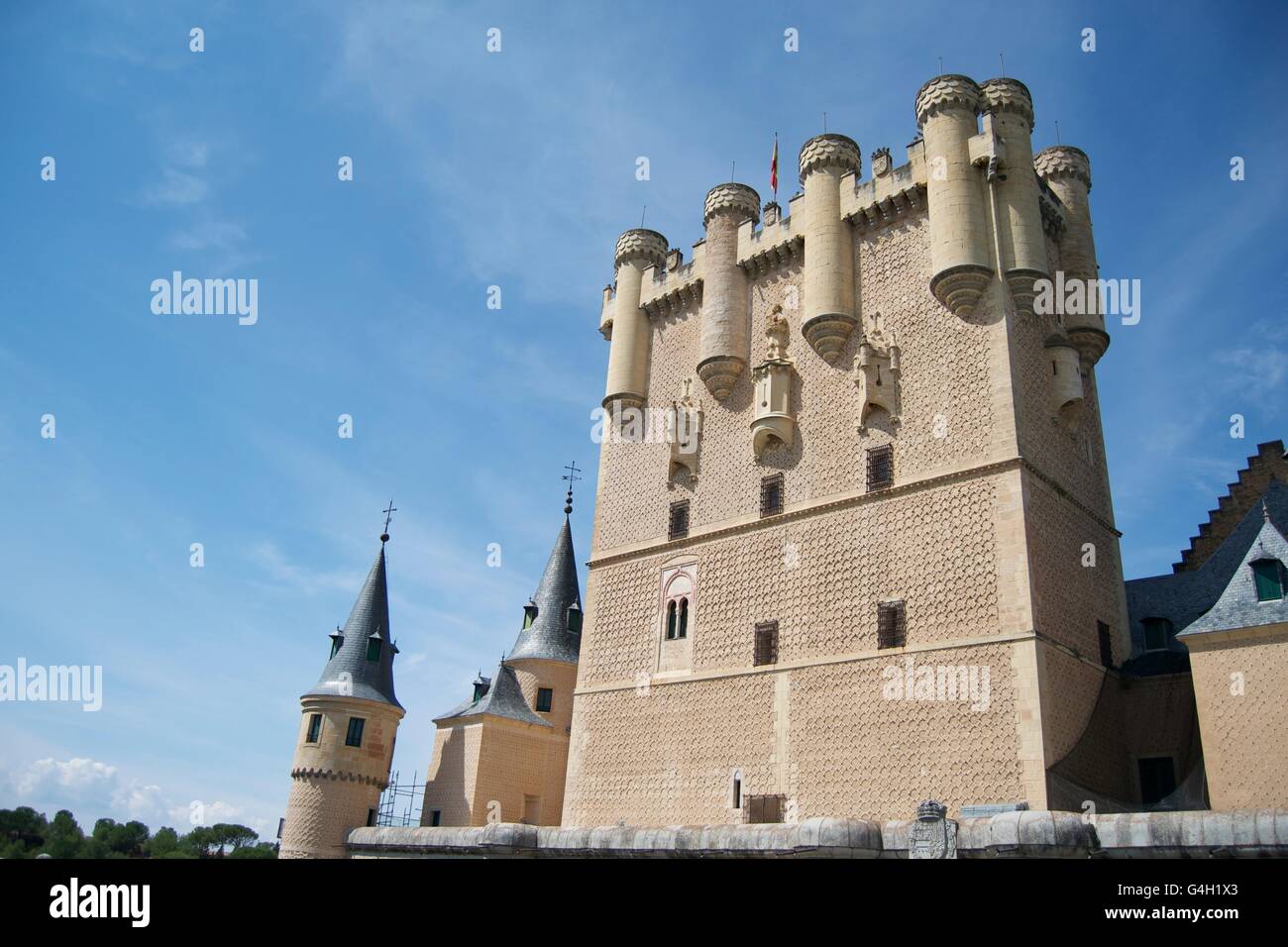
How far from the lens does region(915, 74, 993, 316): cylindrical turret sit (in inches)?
787

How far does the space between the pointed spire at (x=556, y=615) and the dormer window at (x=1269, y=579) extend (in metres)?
19.9

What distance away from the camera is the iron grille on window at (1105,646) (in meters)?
19.3

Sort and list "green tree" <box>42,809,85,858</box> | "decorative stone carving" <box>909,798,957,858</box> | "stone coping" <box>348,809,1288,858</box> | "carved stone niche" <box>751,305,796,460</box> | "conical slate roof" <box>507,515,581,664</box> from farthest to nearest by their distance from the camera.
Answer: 1. "green tree" <box>42,809,85,858</box>
2. "conical slate roof" <box>507,515,581,664</box>
3. "carved stone niche" <box>751,305,796,460</box>
4. "decorative stone carving" <box>909,798,957,858</box>
5. "stone coping" <box>348,809,1288,858</box>

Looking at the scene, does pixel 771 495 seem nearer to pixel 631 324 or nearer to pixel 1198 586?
pixel 631 324

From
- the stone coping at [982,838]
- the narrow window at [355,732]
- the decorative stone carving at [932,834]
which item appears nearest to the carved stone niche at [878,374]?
the decorative stone carving at [932,834]

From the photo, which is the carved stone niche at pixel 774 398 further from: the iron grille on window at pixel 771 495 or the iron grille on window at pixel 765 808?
the iron grille on window at pixel 765 808

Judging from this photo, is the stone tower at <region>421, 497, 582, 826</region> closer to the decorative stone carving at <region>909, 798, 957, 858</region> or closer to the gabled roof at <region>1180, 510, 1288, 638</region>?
the decorative stone carving at <region>909, 798, 957, 858</region>

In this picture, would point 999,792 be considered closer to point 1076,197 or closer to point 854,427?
point 854,427

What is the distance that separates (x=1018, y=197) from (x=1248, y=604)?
9615 mm

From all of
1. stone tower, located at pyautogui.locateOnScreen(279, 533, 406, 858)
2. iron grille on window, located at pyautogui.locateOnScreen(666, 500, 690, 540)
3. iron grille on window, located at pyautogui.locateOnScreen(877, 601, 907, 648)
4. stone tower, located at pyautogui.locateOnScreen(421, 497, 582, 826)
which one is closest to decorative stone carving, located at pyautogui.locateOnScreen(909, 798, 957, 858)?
iron grille on window, located at pyautogui.locateOnScreen(877, 601, 907, 648)

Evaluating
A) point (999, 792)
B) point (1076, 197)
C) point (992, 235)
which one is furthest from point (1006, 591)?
point (1076, 197)

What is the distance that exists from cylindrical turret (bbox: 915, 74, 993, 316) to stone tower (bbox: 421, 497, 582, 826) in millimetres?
17297

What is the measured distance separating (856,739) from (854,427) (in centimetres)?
674

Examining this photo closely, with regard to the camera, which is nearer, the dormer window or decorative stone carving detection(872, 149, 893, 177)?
the dormer window
